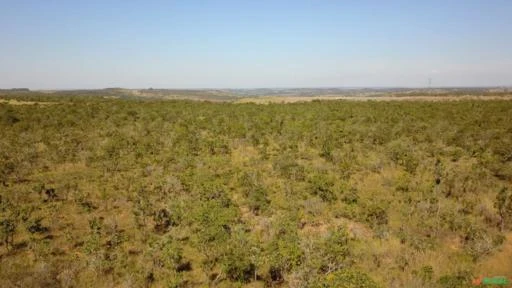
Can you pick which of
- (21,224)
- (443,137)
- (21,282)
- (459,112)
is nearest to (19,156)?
(21,224)

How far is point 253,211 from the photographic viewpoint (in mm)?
15648

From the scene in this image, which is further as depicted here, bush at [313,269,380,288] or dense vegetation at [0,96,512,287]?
dense vegetation at [0,96,512,287]

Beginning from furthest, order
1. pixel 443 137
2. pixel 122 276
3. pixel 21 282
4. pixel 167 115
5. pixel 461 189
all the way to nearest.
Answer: pixel 167 115 → pixel 443 137 → pixel 461 189 → pixel 122 276 → pixel 21 282

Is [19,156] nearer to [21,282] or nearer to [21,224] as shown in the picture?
[21,224]

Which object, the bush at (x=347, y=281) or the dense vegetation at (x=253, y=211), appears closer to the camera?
the bush at (x=347, y=281)

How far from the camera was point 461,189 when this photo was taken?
17531mm

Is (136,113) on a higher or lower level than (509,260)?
higher

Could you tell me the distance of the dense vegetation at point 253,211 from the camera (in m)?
10.3

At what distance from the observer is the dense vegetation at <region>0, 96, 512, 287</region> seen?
1026cm

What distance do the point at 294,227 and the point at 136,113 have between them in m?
45.0

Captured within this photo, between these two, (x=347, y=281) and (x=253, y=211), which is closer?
(x=347, y=281)

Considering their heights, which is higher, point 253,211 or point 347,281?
point 347,281

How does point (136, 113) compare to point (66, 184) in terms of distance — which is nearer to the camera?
point (66, 184)

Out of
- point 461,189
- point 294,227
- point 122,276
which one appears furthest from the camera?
point 461,189
